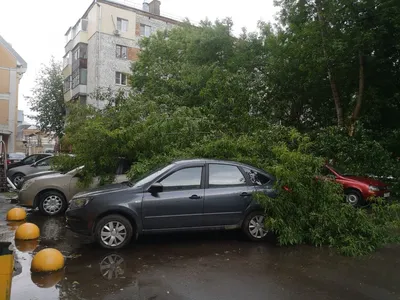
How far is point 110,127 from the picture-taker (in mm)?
10195

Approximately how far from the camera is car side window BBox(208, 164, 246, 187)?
6.73 meters

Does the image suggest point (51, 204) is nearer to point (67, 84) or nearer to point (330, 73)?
point (330, 73)

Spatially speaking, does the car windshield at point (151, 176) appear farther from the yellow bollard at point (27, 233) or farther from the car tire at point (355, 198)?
the car tire at point (355, 198)

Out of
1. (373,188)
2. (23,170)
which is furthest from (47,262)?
(23,170)

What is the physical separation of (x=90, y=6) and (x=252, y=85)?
2202 centimetres

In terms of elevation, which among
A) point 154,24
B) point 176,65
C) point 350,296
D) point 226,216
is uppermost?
point 154,24

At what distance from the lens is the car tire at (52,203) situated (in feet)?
30.4

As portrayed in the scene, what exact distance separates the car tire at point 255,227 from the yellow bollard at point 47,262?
10.6 feet

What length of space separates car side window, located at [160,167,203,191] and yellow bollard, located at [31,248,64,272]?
2089mm

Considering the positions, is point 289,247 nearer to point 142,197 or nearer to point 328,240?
point 328,240

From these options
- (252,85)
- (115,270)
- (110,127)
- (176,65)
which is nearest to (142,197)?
(115,270)

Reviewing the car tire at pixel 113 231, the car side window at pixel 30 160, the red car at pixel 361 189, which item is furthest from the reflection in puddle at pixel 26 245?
the car side window at pixel 30 160

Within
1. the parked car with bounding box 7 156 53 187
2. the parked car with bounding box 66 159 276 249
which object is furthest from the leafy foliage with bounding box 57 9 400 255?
the parked car with bounding box 7 156 53 187

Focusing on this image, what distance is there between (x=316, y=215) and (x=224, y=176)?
1867 millimetres
